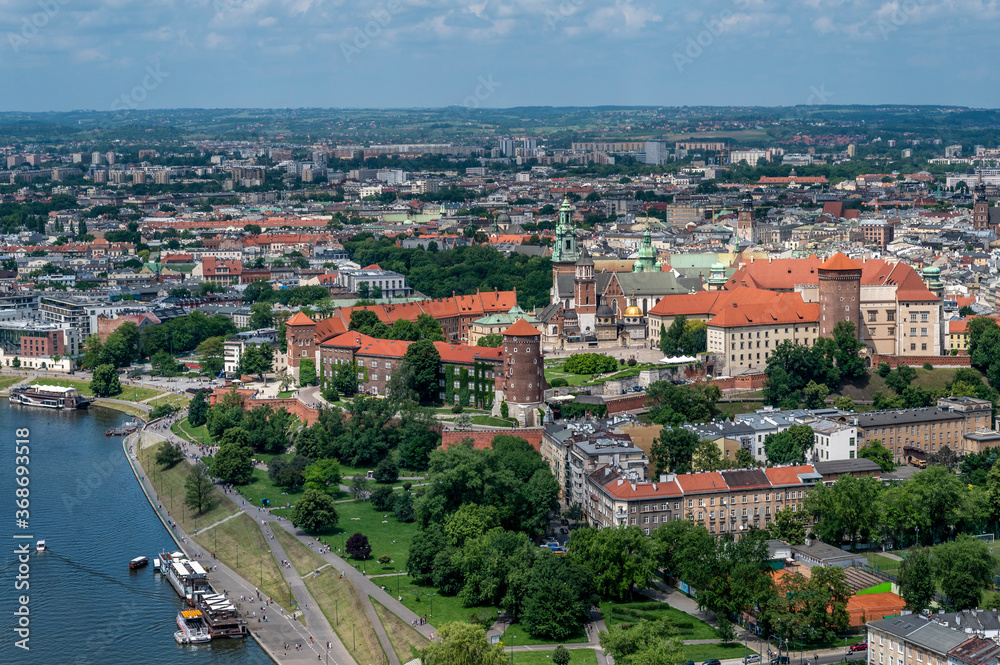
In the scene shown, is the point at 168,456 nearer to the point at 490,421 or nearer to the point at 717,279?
the point at 490,421

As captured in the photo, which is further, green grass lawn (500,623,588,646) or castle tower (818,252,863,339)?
castle tower (818,252,863,339)

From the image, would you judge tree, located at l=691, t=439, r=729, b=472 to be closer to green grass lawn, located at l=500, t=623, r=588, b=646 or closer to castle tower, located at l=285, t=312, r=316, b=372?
green grass lawn, located at l=500, t=623, r=588, b=646

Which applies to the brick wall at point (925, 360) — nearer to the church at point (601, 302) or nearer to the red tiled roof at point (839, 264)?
the red tiled roof at point (839, 264)

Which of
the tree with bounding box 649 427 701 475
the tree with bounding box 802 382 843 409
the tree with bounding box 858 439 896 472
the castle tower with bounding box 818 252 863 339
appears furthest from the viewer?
the castle tower with bounding box 818 252 863 339

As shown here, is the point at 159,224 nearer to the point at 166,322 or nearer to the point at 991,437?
the point at 166,322

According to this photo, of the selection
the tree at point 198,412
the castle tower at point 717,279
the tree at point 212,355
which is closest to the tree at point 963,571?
the castle tower at point 717,279

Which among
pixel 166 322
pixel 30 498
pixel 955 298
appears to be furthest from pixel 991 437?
pixel 166 322

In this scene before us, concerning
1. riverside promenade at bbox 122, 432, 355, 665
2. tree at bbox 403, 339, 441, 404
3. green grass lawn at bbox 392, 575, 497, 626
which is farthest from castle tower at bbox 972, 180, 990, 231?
green grass lawn at bbox 392, 575, 497, 626
